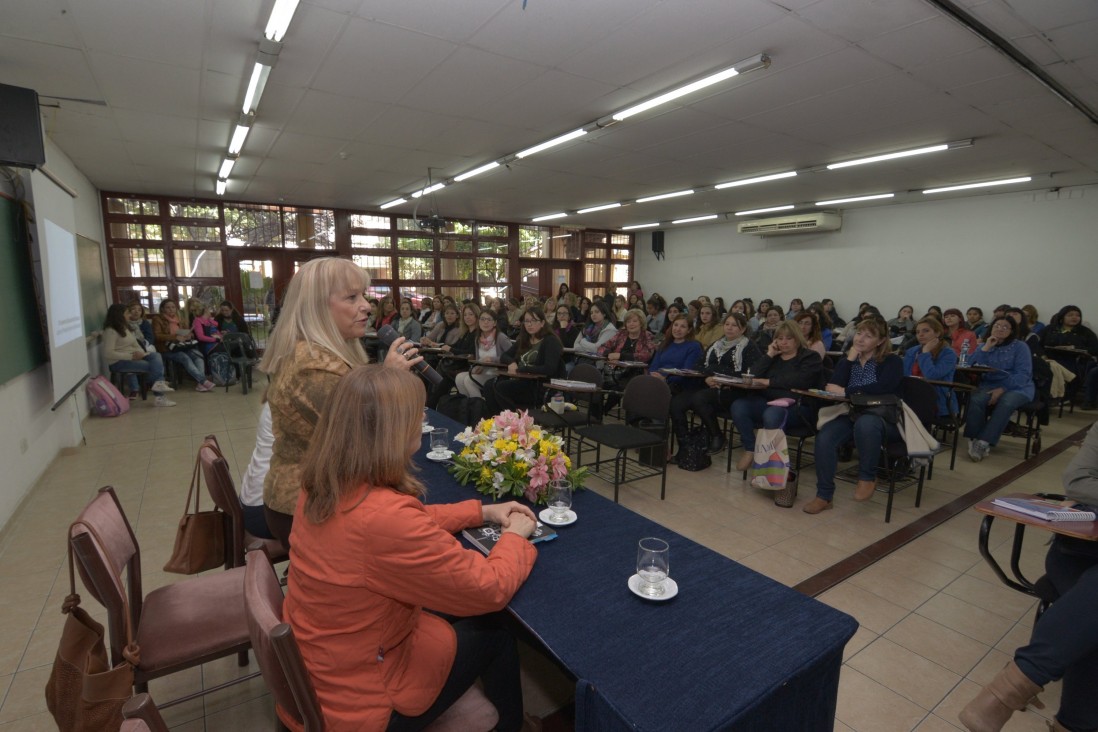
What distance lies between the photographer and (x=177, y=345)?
758 centimetres

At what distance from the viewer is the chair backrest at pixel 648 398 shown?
3916 millimetres

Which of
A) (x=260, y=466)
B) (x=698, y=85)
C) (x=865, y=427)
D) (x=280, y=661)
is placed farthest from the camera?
(x=698, y=85)

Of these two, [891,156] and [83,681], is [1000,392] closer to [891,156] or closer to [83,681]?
[891,156]

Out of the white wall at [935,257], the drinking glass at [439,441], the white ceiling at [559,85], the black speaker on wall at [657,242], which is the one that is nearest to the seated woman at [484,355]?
the white ceiling at [559,85]

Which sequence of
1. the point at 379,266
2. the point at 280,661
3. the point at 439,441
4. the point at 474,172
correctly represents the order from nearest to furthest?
the point at 280,661 < the point at 439,441 < the point at 474,172 < the point at 379,266

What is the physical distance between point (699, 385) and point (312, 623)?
4.24m

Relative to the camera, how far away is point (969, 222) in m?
8.81

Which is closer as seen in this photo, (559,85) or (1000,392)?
(559,85)

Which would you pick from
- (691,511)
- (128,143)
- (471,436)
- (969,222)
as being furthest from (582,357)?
(969,222)

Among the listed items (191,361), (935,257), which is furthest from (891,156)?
(191,361)

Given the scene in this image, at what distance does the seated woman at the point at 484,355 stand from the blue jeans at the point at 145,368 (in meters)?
4.36

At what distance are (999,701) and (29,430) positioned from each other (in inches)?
231

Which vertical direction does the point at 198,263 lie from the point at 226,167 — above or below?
below

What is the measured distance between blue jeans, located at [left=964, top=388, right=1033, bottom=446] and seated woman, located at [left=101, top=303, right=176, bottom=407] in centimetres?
909
